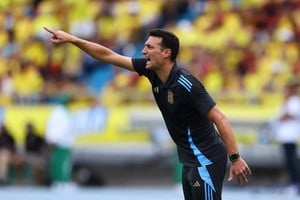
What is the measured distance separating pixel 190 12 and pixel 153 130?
3722 mm

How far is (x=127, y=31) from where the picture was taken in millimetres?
20125

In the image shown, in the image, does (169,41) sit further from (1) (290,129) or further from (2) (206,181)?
(1) (290,129)

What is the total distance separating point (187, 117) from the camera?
313 inches

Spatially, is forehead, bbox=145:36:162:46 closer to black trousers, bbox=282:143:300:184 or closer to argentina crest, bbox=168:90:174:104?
argentina crest, bbox=168:90:174:104

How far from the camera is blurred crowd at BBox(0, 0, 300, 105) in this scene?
58.2ft

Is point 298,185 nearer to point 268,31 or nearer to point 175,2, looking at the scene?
point 268,31

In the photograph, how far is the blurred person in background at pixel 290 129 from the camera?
51.2ft

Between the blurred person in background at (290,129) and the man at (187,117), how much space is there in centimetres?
768

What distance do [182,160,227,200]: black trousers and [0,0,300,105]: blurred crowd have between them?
8.92m

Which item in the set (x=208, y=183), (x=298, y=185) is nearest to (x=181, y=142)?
(x=208, y=183)

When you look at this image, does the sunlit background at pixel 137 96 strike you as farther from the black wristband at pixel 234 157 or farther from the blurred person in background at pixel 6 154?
the black wristband at pixel 234 157

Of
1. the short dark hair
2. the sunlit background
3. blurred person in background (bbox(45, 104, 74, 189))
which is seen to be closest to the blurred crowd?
the sunlit background

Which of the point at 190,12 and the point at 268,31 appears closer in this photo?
the point at 268,31

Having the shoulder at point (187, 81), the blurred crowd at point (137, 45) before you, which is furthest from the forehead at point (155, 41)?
the blurred crowd at point (137, 45)
